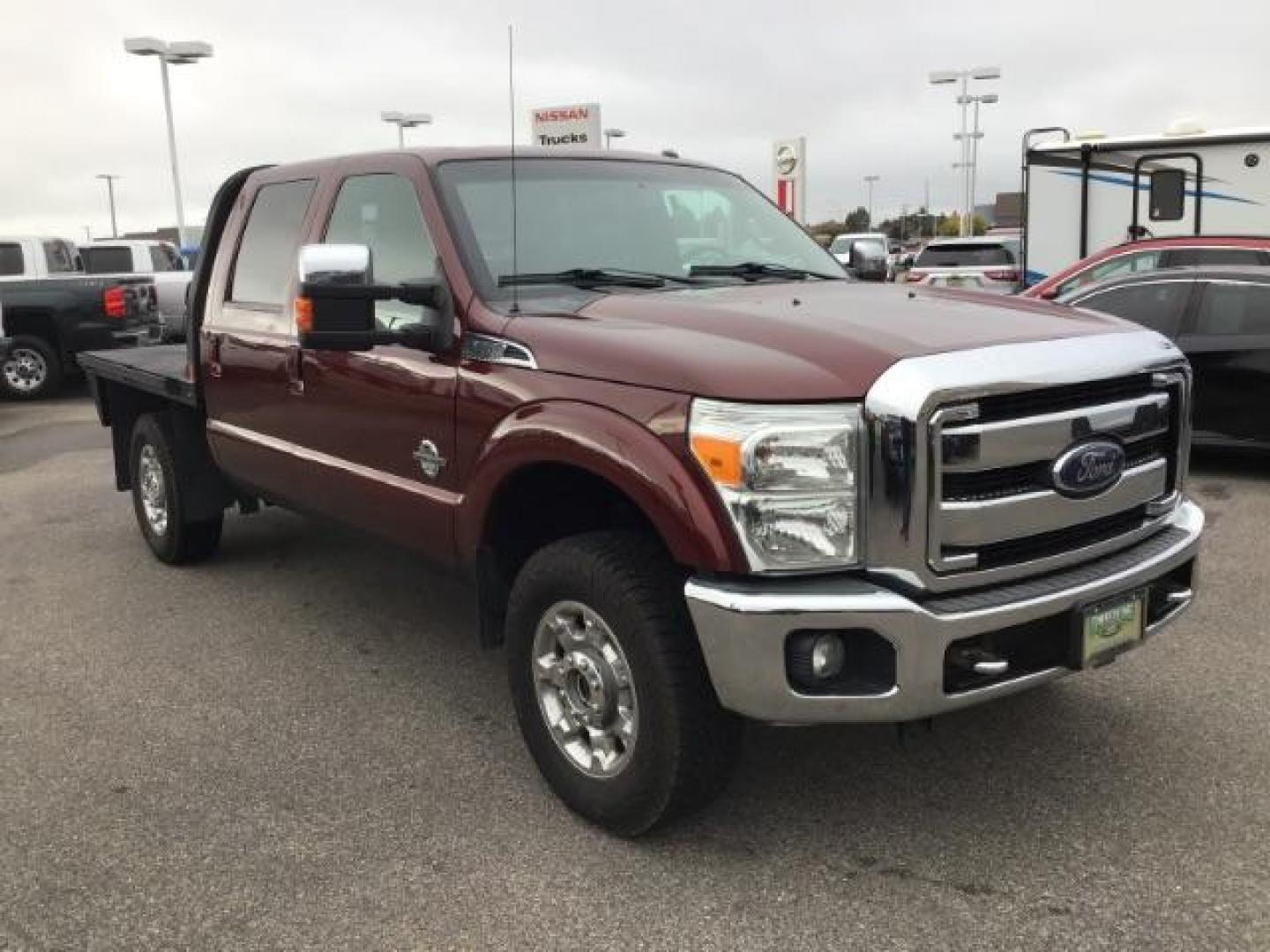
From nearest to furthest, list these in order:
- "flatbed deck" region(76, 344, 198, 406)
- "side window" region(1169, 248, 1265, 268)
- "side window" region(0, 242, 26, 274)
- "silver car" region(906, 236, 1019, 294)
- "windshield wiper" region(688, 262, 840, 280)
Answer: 1. "windshield wiper" region(688, 262, 840, 280)
2. "flatbed deck" region(76, 344, 198, 406)
3. "side window" region(1169, 248, 1265, 268)
4. "side window" region(0, 242, 26, 274)
5. "silver car" region(906, 236, 1019, 294)

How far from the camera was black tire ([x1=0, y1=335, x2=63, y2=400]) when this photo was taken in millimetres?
13977

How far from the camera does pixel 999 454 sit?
2777 millimetres

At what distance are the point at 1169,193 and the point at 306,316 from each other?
12.0 metres

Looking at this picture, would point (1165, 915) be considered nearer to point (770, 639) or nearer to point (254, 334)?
point (770, 639)

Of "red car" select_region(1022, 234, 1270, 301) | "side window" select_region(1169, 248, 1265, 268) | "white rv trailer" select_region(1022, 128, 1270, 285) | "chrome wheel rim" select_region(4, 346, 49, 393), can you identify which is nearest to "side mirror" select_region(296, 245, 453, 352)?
"red car" select_region(1022, 234, 1270, 301)

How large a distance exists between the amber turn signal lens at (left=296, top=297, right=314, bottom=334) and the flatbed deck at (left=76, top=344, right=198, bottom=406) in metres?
2.06

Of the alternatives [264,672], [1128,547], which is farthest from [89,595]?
[1128,547]

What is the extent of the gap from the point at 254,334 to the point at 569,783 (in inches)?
96.4

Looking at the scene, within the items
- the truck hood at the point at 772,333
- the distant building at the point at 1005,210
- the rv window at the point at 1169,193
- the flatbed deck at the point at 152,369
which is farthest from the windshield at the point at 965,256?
the distant building at the point at 1005,210

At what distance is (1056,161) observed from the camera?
1360cm

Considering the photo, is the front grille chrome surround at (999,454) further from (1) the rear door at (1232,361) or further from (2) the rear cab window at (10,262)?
(2) the rear cab window at (10,262)

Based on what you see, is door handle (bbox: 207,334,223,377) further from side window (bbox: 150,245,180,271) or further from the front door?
side window (bbox: 150,245,180,271)

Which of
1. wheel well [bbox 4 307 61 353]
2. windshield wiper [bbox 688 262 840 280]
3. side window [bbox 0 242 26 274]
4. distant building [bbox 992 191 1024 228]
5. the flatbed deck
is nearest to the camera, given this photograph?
windshield wiper [bbox 688 262 840 280]

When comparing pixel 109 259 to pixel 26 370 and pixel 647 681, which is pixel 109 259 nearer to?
pixel 26 370
